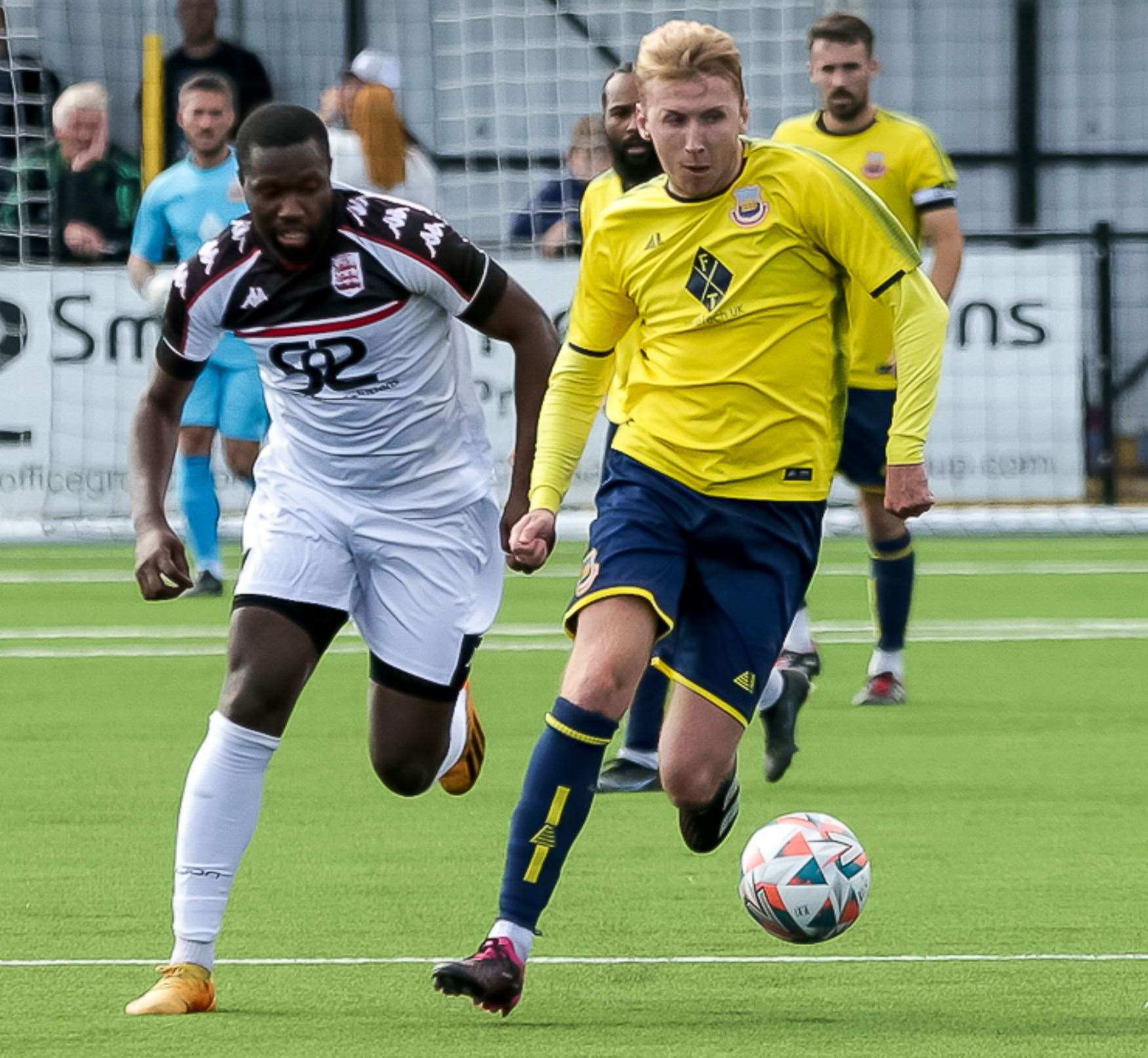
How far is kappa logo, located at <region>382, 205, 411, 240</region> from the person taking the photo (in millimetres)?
5543

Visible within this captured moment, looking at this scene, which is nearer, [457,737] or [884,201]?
[457,737]

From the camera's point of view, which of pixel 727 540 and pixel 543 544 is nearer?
pixel 543 544

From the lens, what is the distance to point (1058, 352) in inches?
603

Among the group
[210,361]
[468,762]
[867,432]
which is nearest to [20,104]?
[210,361]

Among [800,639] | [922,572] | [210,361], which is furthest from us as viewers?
[922,572]

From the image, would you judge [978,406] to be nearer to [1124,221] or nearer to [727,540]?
[1124,221]

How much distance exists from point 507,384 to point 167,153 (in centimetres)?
316

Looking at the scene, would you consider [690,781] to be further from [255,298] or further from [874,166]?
[874,166]

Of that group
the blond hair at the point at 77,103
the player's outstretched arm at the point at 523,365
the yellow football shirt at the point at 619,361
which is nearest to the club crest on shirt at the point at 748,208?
the yellow football shirt at the point at 619,361

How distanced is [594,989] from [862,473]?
3.68 m

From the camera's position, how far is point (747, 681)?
18.1ft

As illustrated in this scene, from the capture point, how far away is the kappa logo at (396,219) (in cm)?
554

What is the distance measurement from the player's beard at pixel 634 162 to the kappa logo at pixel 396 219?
1.57 m

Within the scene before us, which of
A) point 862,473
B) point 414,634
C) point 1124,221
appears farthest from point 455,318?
point 1124,221
